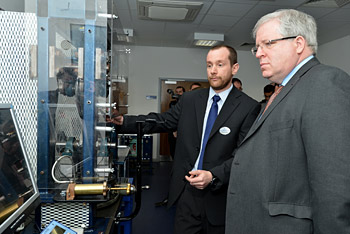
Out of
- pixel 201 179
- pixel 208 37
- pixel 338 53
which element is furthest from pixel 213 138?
pixel 338 53

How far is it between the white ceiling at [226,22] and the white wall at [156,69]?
416 millimetres

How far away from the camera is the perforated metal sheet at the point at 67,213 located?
1.00 meters

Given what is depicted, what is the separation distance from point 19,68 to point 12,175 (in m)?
0.46

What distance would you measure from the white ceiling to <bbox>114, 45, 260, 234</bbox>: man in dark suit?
6.42 feet

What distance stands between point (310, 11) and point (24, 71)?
13.2 ft

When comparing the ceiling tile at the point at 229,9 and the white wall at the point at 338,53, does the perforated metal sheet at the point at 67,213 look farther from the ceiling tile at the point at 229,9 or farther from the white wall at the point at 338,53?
the white wall at the point at 338,53

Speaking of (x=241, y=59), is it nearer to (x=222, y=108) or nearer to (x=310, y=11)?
(x=310, y=11)

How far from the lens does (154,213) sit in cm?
319

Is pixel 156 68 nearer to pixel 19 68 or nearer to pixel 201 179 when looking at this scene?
pixel 201 179

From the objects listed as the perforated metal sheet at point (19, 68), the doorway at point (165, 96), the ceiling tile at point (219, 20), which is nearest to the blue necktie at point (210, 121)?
the perforated metal sheet at point (19, 68)

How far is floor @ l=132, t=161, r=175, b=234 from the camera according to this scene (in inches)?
109

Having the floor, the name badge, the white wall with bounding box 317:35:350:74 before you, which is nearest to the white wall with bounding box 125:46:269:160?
the white wall with bounding box 317:35:350:74

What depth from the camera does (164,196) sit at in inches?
150

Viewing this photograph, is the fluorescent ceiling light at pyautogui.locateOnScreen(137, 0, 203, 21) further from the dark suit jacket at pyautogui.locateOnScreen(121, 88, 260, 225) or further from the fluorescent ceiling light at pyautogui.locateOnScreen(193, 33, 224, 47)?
the dark suit jacket at pyautogui.locateOnScreen(121, 88, 260, 225)
